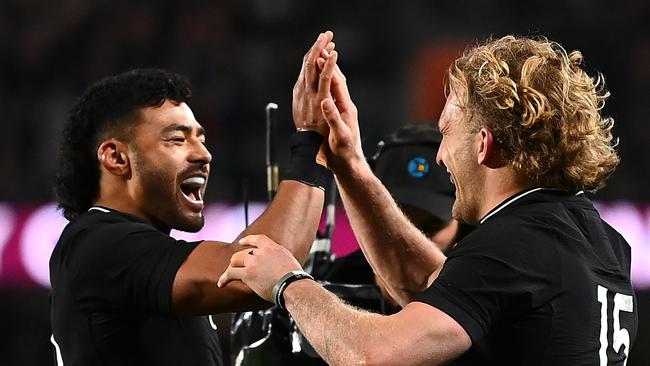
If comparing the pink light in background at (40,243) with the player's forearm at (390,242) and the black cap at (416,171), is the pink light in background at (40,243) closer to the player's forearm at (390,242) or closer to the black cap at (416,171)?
the black cap at (416,171)

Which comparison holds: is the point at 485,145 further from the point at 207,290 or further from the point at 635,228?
the point at 635,228

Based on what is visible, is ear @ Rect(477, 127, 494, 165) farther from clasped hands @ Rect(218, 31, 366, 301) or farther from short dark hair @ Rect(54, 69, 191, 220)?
short dark hair @ Rect(54, 69, 191, 220)

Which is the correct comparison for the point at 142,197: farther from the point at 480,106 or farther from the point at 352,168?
the point at 480,106


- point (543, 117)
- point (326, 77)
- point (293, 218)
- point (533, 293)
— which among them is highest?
point (326, 77)

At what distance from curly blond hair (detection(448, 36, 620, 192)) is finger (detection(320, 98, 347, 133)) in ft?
1.96

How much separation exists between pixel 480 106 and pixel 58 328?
Answer: 1.37m

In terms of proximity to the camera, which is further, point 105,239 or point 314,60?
point 314,60

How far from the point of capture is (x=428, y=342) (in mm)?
2572

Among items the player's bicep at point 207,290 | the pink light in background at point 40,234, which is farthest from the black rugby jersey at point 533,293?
the pink light in background at point 40,234

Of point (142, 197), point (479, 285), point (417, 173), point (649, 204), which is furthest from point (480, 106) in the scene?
point (649, 204)

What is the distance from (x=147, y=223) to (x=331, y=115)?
2.22 ft

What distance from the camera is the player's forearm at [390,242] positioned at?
3.82 m

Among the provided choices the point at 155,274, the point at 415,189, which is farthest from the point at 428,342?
the point at 415,189

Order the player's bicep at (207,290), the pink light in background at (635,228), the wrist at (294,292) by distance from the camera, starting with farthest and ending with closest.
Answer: the pink light in background at (635,228), the player's bicep at (207,290), the wrist at (294,292)
